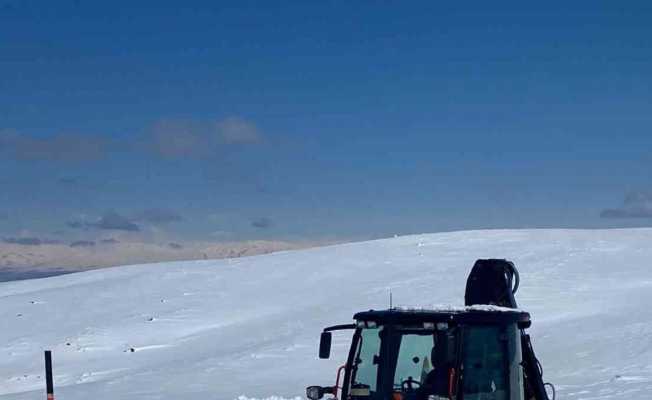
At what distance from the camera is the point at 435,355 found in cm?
705

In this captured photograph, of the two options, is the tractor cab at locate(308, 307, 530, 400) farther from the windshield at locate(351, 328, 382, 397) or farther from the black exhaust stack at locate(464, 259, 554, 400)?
the black exhaust stack at locate(464, 259, 554, 400)

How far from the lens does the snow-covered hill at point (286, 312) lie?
1834cm

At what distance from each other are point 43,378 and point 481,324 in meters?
16.5

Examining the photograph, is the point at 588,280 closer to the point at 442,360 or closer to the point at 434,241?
the point at 434,241

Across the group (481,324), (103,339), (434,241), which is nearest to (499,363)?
(481,324)

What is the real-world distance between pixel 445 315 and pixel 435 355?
305 millimetres

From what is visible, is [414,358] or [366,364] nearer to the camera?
[414,358]

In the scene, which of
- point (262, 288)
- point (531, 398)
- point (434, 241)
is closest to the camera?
point (531, 398)

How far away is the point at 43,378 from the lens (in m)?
21.7

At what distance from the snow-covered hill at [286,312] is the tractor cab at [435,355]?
301 inches

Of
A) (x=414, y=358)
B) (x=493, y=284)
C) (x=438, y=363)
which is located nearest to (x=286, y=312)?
(x=493, y=284)

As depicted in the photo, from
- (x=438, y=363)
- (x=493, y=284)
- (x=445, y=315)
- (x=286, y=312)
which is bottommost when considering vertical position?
(x=438, y=363)

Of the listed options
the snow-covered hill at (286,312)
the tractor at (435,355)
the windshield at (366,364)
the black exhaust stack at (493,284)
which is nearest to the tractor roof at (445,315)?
the tractor at (435,355)

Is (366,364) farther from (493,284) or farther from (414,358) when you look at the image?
(493,284)
